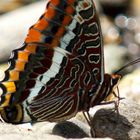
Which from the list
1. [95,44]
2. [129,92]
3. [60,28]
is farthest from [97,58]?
[129,92]

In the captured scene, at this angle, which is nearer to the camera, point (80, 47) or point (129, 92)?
point (80, 47)

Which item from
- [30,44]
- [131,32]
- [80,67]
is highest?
[30,44]

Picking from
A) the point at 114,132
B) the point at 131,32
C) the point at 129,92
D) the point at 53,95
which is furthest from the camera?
the point at 131,32

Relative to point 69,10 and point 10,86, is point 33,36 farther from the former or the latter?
point 10,86

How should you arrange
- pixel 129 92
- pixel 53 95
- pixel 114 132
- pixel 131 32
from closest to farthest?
pixel 114 132
pixel 53 95
pixel 129 92
pixel 131 32

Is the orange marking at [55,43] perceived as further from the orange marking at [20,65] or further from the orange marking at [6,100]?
the orange marking at [6,100]

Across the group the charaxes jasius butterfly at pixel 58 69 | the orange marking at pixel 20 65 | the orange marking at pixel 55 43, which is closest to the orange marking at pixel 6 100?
the charaxes jasius butterfly at pixel 58 69

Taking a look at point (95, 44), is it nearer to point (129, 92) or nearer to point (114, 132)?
point (114, 132)
